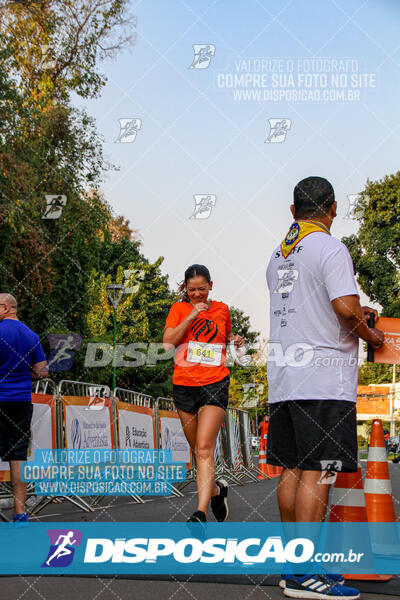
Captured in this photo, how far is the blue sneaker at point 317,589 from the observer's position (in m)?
3.80

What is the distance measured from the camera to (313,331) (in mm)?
4129

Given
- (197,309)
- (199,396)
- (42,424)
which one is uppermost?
(197,309)

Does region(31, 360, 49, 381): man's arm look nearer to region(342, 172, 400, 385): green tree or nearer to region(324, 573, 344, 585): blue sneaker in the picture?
region(324, 573, 344, 585): blue sneaker

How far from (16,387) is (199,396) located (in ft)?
6.54

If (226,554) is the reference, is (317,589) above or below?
above

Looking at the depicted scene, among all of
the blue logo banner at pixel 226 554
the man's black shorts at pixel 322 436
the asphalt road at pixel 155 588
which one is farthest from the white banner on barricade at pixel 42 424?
the man's black shorts at pixel 322 436

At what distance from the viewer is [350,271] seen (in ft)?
13.5

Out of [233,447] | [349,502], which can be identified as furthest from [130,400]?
[349,502]

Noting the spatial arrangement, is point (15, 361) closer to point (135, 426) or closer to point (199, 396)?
point (199, 396)

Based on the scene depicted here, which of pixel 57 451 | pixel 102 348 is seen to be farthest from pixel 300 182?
pixel 102 348

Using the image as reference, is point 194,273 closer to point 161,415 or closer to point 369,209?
point 161,415

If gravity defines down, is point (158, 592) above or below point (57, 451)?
above

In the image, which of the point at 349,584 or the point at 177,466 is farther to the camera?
the point at 177,466

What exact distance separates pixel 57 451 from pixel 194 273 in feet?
11.5
